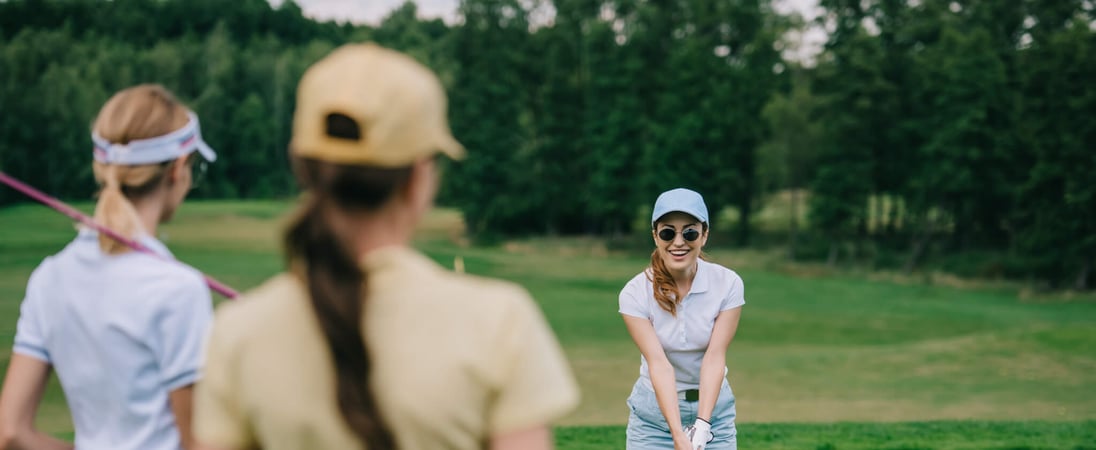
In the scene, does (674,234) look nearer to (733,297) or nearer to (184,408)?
(733,297)

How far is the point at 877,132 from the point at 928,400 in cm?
3890

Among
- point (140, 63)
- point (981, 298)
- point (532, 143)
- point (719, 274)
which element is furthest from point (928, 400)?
point (140, 63)

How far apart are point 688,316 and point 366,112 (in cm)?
316

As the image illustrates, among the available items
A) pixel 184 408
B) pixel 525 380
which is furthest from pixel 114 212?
pixel 525 380

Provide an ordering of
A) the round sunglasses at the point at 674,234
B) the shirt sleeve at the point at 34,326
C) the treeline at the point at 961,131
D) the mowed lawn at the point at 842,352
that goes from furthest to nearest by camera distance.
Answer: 1. the treeline at the point at 961,131
2. the mowed lawn at the point at 842,352
3. the round sunglasses at the point at 674,234
4. the shirt sleeve at the point at 34,326

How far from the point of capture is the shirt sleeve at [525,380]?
173cm

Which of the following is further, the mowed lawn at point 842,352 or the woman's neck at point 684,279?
the mowed lawn at point 842,352

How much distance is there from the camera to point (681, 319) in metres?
4.66

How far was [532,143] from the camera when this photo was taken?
64.4 meters

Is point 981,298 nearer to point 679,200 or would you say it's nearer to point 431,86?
point 679,200

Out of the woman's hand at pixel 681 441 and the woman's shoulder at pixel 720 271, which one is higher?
the woman's shoulder at pixel 720 271

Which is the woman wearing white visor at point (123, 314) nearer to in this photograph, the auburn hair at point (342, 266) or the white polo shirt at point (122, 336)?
the white polo shirt at point (122, 336)

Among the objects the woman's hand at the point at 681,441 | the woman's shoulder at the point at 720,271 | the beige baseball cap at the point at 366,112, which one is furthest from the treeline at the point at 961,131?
the beige baseball cap at the point at 366,112

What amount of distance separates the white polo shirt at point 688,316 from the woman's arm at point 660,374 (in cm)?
5
